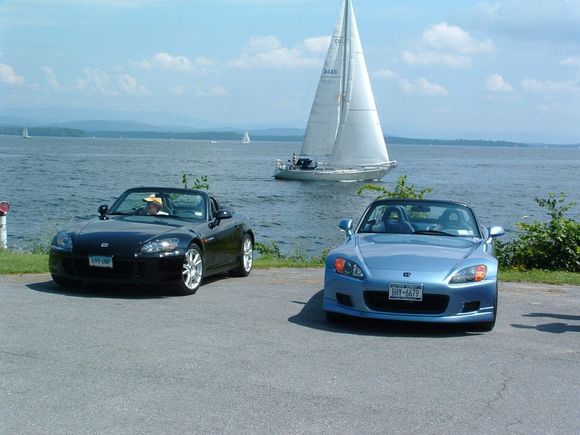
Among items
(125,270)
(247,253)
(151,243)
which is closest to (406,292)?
(151,243)

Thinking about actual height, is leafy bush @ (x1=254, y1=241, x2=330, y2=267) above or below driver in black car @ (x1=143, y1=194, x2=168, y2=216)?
below

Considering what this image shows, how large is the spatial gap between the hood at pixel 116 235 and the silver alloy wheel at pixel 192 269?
41cm

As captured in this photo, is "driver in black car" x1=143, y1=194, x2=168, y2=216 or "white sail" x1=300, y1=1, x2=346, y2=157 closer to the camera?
"driver in black car" x1=143, y1=194, x2=168, y2=216

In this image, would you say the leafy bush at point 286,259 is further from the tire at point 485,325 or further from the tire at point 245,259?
the tire at point 485,325

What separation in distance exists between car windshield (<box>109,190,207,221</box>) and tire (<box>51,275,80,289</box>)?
146cm

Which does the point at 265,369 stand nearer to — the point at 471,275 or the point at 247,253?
the point at 471,275

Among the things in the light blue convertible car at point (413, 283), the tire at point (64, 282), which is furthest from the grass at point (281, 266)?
the light blue convertible car at point (413, 283)

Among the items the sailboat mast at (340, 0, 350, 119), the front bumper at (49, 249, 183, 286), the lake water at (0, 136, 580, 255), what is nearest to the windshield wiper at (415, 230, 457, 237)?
the front bumper at (49, 249, 183, 286)

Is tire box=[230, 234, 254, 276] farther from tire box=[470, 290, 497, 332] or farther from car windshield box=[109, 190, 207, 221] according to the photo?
tire box=[470, 290, 497, 332]

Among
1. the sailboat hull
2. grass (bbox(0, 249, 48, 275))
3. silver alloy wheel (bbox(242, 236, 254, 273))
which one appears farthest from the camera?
the sailboat hull

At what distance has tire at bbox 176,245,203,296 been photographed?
10227 mm

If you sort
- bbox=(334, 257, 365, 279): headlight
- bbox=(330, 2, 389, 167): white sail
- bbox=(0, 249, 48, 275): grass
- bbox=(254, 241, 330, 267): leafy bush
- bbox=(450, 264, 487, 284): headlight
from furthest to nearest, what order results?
bbox=(330, 2, 389, 167): white sail
bbox=(254, 241, 330, 267): leafy bush
bbox=(0, 249, 48, 275): grass
bbox=(334, 257, 365, 279): headlight
bbox=(450, 264, 487, 284): headlight

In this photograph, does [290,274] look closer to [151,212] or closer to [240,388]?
[151,212]

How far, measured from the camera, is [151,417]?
5.11 metres
